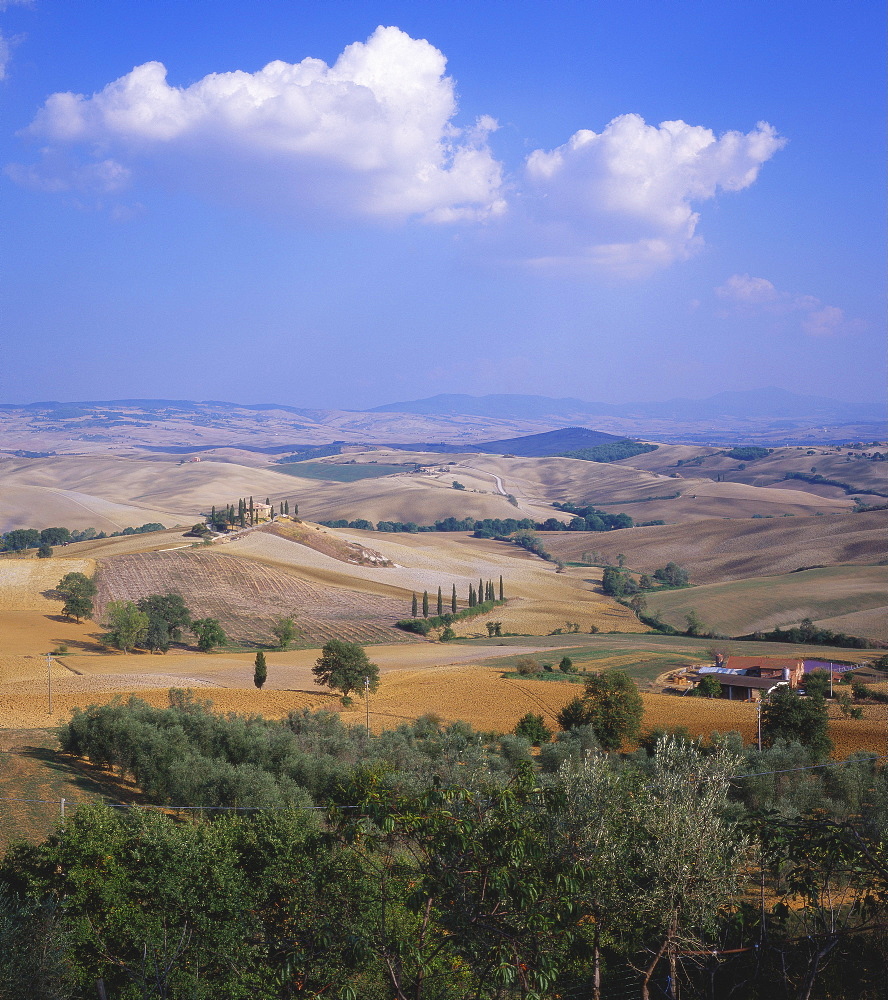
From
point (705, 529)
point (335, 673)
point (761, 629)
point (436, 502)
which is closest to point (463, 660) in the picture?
point (335, 673)

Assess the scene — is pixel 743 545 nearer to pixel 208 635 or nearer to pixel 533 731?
pixel 208 635

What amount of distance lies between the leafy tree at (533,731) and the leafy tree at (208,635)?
108 ft

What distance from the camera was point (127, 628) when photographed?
178ft

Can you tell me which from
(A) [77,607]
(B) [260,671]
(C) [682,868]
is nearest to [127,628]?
(A) [77,607]

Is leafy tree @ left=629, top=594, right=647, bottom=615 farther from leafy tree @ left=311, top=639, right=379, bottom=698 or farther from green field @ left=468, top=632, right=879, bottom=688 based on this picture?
leafy tree @ left=311, top=639, right=379, bottom=698

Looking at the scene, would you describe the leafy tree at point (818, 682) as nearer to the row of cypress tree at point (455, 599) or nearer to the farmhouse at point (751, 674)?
the farmhouse at point (751, 674)

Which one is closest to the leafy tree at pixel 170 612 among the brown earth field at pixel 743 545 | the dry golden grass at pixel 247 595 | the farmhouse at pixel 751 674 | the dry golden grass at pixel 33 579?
the dry golden grass at pixel 247 595

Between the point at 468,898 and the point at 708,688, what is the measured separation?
37.1m

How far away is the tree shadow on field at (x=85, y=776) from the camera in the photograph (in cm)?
2123

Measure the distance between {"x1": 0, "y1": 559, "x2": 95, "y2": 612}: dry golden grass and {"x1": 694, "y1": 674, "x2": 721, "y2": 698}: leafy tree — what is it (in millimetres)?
48489

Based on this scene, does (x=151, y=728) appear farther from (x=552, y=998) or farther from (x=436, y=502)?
(x=436, y=502)

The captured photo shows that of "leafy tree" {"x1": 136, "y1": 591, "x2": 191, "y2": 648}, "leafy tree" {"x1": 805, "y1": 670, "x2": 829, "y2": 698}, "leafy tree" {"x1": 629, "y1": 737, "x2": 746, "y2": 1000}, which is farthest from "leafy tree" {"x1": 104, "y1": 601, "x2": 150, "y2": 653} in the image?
"leafy tree" {"x1": 629, "y1": 737, "x2": 746, "y2": 1000}

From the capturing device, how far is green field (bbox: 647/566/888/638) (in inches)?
2921

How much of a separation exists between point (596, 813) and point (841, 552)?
105 meters
